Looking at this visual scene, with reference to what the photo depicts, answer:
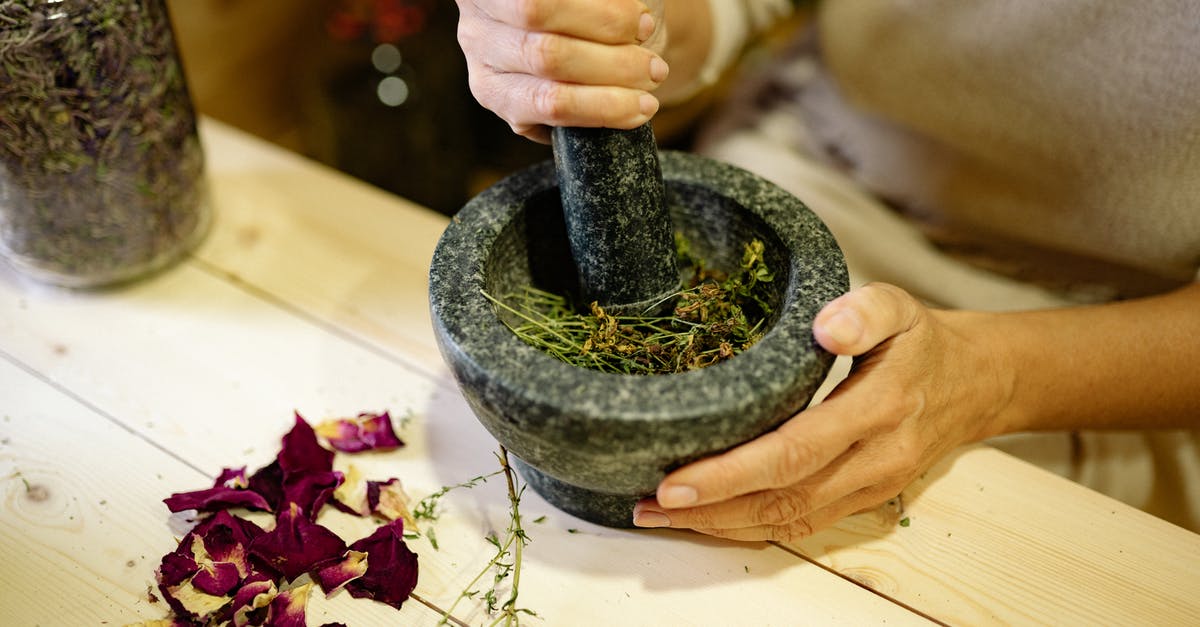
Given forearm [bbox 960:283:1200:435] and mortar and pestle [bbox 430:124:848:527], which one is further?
forearm [bbox 960:283:1200:435]

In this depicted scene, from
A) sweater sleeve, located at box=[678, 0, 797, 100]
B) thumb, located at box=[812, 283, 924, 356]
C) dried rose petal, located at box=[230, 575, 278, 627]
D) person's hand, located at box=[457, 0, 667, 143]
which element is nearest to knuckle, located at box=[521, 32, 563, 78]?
person's hand, located at box=[457, 0, 667, 143]

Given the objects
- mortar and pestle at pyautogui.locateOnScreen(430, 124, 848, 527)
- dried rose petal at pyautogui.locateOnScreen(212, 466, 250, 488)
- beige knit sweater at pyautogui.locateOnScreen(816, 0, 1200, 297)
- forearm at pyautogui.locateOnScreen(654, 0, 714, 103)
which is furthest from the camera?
forearm at pyautogui.locateOnScreen(654, 0, 714, 103)

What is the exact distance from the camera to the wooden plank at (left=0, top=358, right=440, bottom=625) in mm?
890

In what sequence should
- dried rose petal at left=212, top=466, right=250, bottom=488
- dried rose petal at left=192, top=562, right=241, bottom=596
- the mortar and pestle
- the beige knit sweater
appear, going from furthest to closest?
the beige knit sweater < dried rose petal at left=212, top=466, right=250, bottom=488 < dried rose petal at left=192, top=562, right=241, bottom=596 < the mortar and pestle

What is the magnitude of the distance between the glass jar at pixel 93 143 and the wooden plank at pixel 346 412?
8cm

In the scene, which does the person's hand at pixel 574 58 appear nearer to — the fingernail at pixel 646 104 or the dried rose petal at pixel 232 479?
the fingernail at pixel 646 104

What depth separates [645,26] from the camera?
0.90m

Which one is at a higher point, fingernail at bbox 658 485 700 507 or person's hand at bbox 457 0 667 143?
person's hand at bbox 457 0 667 143

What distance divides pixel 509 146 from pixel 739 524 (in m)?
1.54

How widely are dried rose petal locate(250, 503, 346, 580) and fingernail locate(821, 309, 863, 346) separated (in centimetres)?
54

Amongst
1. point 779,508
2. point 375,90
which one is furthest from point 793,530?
point 375,90

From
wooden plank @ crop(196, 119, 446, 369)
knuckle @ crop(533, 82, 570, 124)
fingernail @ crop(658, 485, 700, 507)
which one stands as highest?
knuckle @ crop(533, 82, 570, 124)

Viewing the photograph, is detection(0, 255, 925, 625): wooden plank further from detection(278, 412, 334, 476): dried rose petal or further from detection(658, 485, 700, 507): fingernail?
detection(658, 485, 700, 507): fingernail

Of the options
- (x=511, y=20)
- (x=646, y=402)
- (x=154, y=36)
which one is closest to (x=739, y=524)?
(x=646, y=402)
